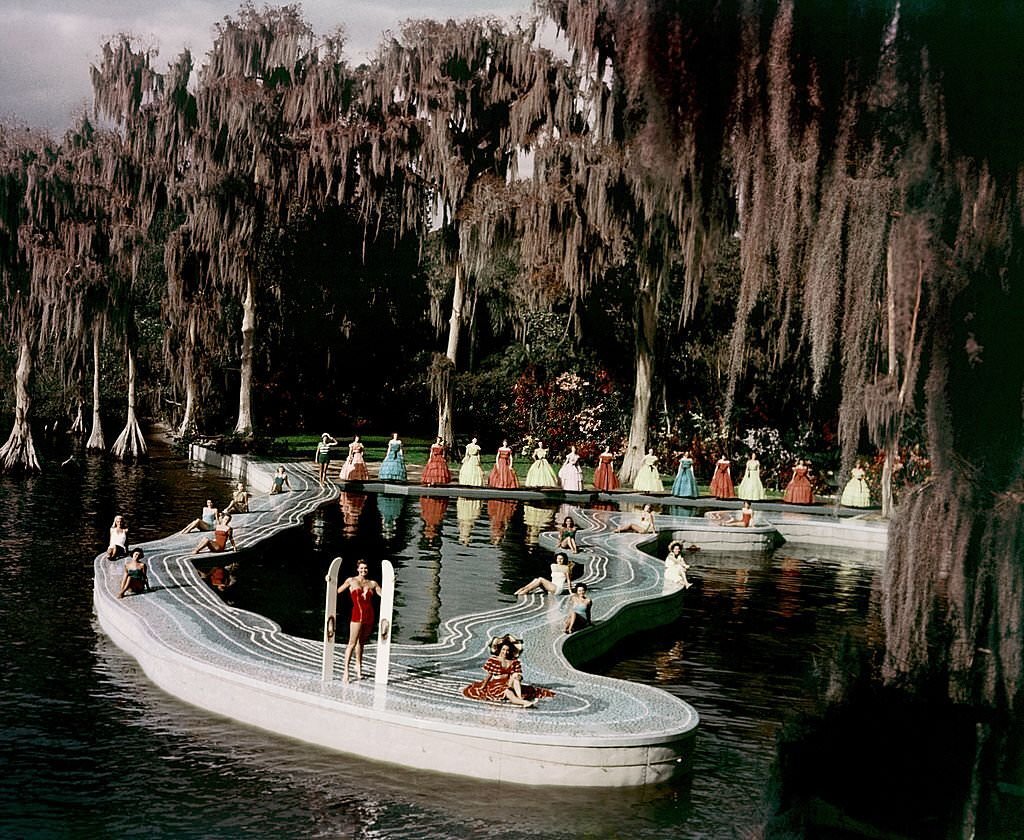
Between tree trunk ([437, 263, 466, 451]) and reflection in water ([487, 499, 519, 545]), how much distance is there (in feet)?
32.5

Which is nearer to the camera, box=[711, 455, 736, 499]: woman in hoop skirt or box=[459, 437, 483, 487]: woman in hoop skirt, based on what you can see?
box=[711, 455, 736, 499]: woman in hoop skirt

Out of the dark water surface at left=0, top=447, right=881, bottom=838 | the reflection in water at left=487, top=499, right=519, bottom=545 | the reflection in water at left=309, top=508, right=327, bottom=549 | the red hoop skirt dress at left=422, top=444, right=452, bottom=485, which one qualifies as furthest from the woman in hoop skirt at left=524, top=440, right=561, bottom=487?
the dark water surface at left=0, top=447, right=881, bottom=838

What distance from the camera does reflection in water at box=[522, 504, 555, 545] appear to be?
3244 centimetres

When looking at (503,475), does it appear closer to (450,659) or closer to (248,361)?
(248,361)

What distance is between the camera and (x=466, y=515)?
36438mm

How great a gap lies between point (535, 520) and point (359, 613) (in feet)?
66.7

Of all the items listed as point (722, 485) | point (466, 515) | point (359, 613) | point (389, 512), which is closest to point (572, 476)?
point (722, 485)

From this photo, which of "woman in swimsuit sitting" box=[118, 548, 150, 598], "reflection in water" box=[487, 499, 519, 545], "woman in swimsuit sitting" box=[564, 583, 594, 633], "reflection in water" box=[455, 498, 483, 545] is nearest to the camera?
"woman in swimsuit sitting" box=[564, 583, 594, 633]

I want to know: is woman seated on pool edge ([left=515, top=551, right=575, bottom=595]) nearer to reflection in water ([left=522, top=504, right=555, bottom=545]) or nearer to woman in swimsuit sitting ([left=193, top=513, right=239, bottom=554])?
woman in swimsuit sitting ([left=193, top=513, right=239, bottom=554])

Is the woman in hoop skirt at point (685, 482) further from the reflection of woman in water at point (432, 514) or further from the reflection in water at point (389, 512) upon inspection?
the reflection in water at point (389, 512)

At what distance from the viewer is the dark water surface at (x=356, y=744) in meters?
12.2

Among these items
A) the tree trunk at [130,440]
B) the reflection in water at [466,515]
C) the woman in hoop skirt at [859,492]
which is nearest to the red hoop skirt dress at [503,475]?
the reflection in water at [466,515]

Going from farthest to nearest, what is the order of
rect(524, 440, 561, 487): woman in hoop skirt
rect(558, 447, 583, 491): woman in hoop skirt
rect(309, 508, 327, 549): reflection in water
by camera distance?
rect(524, 440, 561, 487): woman in hoop skirt < rect(558, 447, 583, 491): woman in hoop skirt < rect(309, 508, 327, 549): reflection in water

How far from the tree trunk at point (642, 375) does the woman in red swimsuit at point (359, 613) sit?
88.8ft
